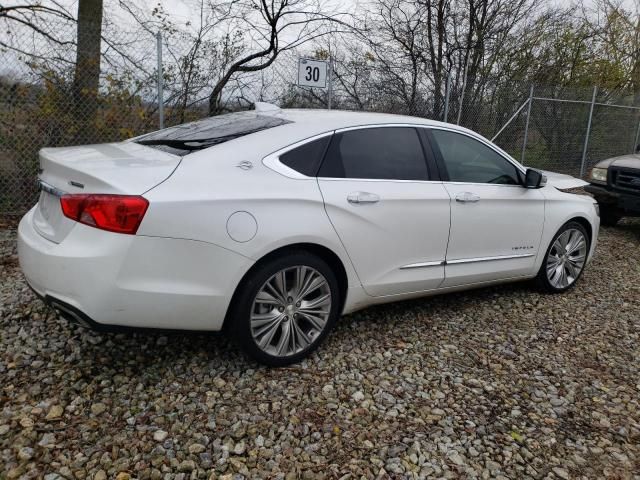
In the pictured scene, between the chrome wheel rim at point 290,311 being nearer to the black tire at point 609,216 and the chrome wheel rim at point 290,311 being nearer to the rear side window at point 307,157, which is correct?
the rear side window at point 307,157

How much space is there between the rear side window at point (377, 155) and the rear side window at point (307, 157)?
47 millimetres

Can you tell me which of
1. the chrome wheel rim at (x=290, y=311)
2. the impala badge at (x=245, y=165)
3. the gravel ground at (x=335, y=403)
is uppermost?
the impala badge at (x=245, y=165)

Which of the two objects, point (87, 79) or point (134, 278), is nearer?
point (134, 278)

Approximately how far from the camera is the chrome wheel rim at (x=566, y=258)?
4707 mm

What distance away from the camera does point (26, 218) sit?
10.3 feet

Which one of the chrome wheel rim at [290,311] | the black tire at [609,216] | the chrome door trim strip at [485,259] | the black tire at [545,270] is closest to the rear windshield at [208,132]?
the chrome wheel rim at [290,311]

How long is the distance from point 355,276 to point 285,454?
123 cm

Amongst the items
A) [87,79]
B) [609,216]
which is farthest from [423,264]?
[609,216]

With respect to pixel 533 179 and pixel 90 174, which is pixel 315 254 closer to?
pixel 90 174

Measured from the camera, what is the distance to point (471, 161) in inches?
159

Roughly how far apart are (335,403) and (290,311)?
58 cm

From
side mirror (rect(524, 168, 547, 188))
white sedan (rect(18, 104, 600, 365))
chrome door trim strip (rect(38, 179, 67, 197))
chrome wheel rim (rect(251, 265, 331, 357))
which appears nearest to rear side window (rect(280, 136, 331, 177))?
white sedan (rect(18, 104, 600, 365))

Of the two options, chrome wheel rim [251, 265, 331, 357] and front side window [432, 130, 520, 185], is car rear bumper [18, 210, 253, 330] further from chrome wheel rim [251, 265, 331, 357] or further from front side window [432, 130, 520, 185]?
front side window [432, 130, 520, 185]

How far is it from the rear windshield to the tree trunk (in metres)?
3.11
